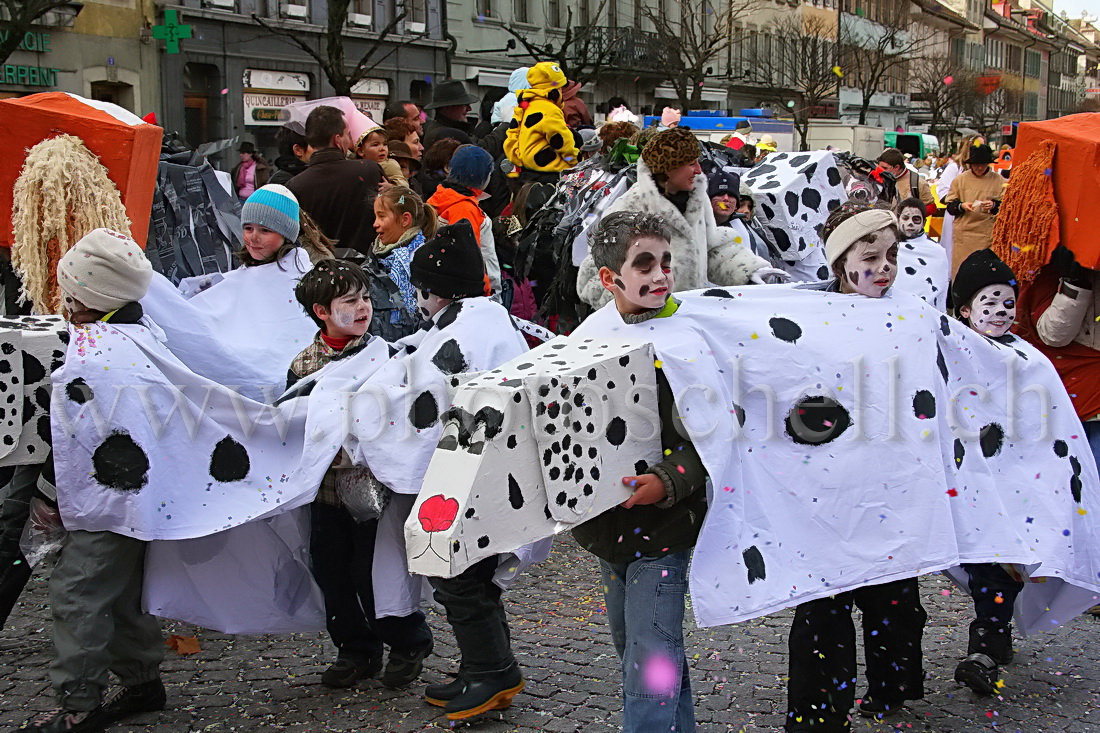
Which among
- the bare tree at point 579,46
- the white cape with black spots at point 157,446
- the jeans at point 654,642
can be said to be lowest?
the jeans at point 654,642

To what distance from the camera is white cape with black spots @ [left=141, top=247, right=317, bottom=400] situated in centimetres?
487

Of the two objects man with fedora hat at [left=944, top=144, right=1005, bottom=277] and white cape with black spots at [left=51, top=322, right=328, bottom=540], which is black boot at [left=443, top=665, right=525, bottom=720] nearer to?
white cape with black spots at [left=51, top=322, right=328, bottom=540]

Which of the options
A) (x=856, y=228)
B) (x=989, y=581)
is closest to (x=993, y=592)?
(x=989, y=581)

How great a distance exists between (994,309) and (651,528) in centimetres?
171

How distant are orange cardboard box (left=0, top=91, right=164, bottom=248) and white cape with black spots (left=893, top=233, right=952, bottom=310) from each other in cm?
359

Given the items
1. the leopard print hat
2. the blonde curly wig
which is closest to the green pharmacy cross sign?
the blonde curly wig

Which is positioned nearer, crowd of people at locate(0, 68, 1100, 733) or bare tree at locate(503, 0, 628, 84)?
crowd of people at locate(0, 68, 1100, 733)

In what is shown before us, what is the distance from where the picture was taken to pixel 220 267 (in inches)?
269

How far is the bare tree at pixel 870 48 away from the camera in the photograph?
54531 millimetres

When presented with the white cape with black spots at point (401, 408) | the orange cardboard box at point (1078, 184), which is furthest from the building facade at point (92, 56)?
the orange cardboard box at point (1078, 184)

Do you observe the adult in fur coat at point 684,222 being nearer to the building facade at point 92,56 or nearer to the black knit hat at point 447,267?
the black knit hat at point 447,267

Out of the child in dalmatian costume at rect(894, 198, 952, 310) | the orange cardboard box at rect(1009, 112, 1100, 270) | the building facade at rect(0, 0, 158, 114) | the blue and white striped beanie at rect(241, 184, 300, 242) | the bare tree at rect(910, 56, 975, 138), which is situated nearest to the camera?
the orange cardboard box at rect(1009, 112, 1100, 270)

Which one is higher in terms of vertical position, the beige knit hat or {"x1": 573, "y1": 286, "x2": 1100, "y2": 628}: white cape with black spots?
the beige knit hat

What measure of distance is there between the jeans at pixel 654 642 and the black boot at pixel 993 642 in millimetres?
1474
